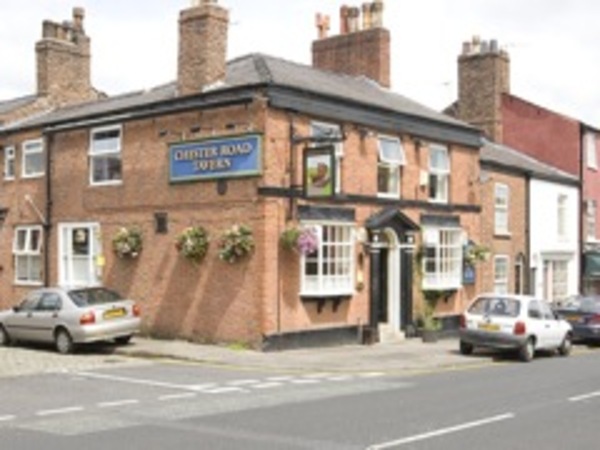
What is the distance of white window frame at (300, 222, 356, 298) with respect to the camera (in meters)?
21.1

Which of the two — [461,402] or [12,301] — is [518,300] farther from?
[12,301]

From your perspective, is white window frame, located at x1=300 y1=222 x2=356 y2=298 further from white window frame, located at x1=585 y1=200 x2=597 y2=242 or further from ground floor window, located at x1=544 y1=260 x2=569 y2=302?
white window frame, located at x1=585 y1=200 x2=597 y2=242

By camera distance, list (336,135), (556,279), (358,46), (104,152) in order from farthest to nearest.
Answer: (556,279), (358,46), (104,152), (336,135)

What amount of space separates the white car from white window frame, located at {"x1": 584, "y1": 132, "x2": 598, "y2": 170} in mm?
17500

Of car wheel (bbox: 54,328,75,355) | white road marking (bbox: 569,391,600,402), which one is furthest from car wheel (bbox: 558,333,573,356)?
car wheel (bbox: 54,328,75,355)

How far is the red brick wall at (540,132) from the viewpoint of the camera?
37031 millimetres

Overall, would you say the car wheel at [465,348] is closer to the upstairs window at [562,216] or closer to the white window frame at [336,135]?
the white window frame at [336,135]

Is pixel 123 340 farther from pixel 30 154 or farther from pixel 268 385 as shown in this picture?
pixel 30 154

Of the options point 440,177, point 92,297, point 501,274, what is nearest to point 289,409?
point 92,297

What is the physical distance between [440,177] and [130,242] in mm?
9499

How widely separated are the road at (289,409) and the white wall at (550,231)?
623 inches

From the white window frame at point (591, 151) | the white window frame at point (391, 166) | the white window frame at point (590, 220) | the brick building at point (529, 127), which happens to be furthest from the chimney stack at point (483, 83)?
the white window frame at point (391, 166)

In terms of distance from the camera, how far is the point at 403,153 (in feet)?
80.6

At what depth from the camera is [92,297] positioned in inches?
798
